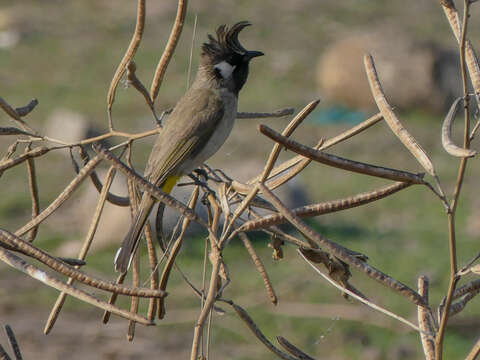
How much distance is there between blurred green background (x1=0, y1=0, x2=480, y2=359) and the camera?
5.20 meters

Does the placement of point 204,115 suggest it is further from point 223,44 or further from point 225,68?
point 223,44

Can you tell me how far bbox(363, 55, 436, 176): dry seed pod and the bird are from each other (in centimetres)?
96

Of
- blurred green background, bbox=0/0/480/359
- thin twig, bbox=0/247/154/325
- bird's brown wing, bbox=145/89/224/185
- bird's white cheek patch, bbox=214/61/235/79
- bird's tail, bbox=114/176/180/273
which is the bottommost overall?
thin twig, bbox=0/247/154/325

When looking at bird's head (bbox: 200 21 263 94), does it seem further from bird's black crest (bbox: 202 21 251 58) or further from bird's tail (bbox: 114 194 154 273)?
bird's tail (bbox: 114 194 154 273)

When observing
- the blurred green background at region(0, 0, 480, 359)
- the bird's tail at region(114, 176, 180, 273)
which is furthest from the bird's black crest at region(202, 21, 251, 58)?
the bird's tail at region(114, 176, 180, 273)

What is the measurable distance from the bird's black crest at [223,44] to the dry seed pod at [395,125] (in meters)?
1.06

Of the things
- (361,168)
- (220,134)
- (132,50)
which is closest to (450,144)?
(361,168)

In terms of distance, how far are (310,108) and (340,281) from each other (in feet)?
0.95

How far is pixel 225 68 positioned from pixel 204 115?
160mm

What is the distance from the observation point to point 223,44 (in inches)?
103

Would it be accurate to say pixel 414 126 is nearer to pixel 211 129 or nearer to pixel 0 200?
pixel 0 200

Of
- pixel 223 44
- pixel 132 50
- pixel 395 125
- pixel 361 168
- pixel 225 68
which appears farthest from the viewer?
pixel 225 68

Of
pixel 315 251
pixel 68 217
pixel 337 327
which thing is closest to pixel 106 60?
pixel 68 217

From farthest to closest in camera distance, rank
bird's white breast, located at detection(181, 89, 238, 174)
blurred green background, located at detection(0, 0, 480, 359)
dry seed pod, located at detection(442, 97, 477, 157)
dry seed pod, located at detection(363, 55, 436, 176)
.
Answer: blurred green background, located at detection(0, 0, 480, 359) → bird's white breast, located at detection(181, 89, 238, 174) → dry seed pod, located at detection(363, 55, 436, 176) → dry seed pod, located at detection(442, 97, 477, 157)
